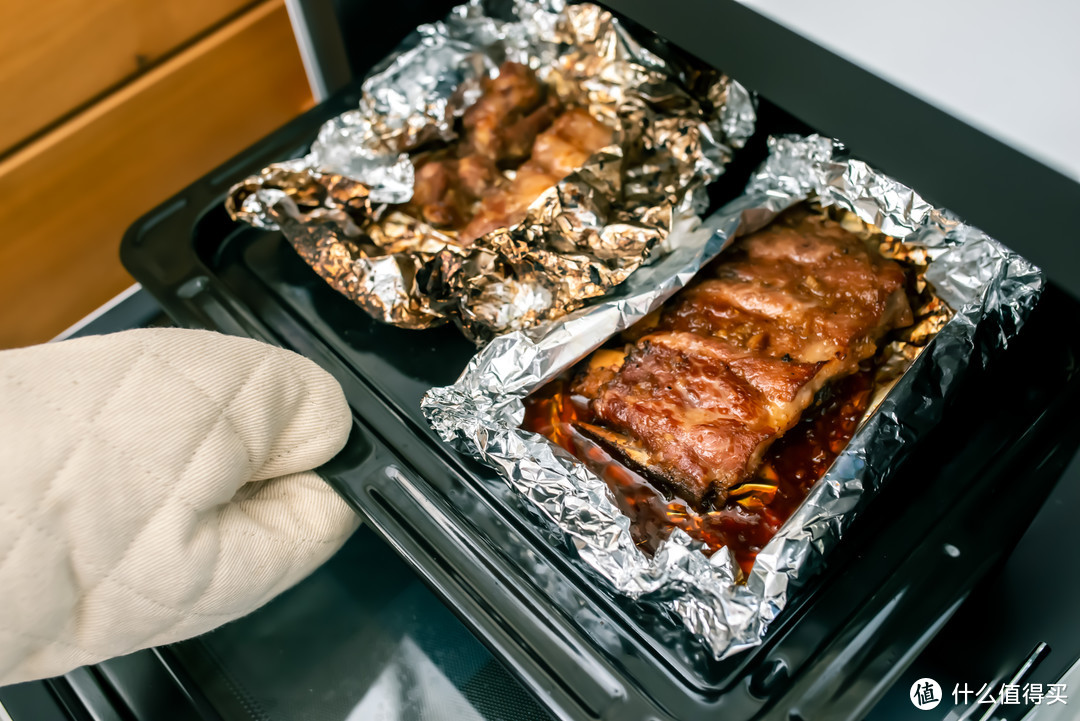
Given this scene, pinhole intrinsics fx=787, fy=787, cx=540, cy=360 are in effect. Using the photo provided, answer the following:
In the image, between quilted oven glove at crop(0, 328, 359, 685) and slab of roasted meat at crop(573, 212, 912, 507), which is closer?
quilted oven glove at crop(0, 328, 359, 685)

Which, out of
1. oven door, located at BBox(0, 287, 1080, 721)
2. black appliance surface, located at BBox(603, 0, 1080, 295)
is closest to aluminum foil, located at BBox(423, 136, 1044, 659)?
oven door, located at BBox(0, 287, 1080, 721)

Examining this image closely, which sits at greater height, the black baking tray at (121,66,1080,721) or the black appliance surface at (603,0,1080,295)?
the black appliance surface at (603,0,1080,295)

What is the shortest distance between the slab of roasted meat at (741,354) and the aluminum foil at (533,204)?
113mm

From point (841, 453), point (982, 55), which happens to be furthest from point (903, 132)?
point (841, 453)

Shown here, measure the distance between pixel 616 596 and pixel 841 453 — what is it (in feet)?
0.92

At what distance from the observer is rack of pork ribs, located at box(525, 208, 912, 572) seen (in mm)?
873

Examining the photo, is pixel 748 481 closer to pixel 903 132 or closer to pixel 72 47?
pixel 903 132

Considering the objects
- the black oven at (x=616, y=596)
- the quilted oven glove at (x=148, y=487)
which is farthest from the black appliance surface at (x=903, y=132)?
the quilted oven glove at (x=148, y=487)

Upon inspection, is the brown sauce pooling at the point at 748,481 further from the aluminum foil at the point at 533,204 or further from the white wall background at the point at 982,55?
the white wall background at the point at 982,55

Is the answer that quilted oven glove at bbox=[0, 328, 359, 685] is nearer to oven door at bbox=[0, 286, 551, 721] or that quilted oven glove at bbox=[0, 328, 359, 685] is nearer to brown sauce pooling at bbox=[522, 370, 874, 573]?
oven door at bbox=[0, 286, 551, 721]

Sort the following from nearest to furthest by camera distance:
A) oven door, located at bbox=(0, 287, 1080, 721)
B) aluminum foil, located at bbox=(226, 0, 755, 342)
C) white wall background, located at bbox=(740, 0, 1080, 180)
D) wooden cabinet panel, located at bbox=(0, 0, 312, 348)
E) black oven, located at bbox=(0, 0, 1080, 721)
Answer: white wall background, located at bbox=(740, 0, 1080, 180) → black oven, located at bbox=(0, 0, 1080, 721) → oven door, located at bbox=(0, 287, 1080, 721) → aluminum foil, located at bbox=(226, 0, 755, 342) → wooden cabinet panel, located at bbox=(0, 0, 312, 348)

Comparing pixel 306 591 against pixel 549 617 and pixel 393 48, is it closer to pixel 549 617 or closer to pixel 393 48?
pixel 549 617

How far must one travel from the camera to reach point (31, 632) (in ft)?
2.22

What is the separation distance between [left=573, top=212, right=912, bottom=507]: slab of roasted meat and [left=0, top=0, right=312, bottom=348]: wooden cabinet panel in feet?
2.95
